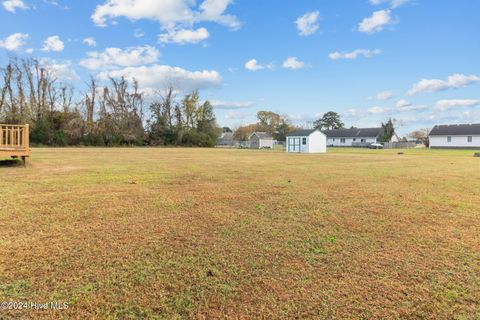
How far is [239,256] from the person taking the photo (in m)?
3.10

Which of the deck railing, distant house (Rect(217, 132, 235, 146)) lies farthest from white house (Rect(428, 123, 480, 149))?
the deck railing

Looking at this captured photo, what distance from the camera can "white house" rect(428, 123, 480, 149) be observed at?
1897 inches

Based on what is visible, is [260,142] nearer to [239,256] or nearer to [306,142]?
[306,142]

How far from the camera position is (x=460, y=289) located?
8.15ft

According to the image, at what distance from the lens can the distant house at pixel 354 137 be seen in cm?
6206

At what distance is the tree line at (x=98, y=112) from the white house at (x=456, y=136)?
38826 millimetres

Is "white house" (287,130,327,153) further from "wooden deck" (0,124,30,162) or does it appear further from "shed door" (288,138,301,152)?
"wooden deck" (0,124,30,162)

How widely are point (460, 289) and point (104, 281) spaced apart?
3027 mm

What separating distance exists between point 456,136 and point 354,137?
1824cm

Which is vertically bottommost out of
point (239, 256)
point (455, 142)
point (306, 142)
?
point (239, 256)

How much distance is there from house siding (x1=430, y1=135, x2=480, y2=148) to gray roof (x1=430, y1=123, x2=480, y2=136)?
54 cm

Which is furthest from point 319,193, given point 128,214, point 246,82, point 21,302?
point 246,82

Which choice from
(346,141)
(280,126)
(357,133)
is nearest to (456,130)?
(357,133)

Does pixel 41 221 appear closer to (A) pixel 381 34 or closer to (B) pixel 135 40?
(A) pixel 381 34
